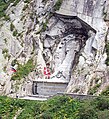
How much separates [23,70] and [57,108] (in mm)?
8250

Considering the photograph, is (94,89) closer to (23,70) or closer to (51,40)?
(23,70)

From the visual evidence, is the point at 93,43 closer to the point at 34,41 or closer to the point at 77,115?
the point at 34,41

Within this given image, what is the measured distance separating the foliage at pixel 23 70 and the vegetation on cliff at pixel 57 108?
3909 mm

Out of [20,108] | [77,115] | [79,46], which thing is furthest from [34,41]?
[77,115]

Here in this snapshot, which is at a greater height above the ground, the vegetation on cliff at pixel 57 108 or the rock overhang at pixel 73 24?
the rock overhang at pixel 73 24

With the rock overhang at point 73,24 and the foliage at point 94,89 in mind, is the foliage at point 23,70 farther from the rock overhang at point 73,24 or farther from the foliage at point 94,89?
the foliage at point 94,89

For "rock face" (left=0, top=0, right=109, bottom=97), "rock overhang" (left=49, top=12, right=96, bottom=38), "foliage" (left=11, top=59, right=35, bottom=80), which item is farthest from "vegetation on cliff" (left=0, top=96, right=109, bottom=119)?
"rock overhang" (left=49, top=12, right=96, bottom=38)

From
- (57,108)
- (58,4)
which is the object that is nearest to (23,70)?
(58,4)

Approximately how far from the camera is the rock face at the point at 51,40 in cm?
3002

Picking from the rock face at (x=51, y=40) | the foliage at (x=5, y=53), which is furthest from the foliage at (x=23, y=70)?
the foliage at (x=5, y=53)

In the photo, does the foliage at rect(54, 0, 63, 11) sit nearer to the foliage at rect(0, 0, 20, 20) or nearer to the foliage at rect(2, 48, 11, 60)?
the foliage at rect(0, 0, 20, 20)

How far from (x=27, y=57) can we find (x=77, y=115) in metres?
11.1

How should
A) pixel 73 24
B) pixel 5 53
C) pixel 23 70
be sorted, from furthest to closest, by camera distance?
pixel 73 24, pixel 5 53, pixel 23 70

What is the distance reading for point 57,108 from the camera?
23484 millimetres
